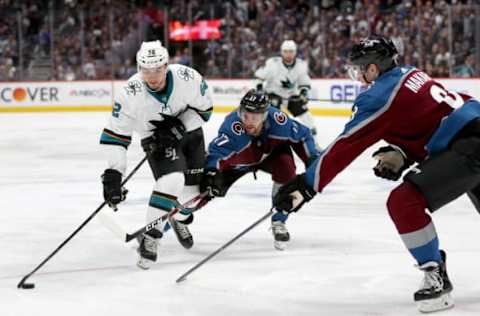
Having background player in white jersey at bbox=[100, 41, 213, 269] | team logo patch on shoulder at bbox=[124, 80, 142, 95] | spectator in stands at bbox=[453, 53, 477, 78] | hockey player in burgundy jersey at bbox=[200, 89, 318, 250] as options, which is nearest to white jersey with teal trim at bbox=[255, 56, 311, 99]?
spectator in stands at bbox=[453, 53, 477, 78]

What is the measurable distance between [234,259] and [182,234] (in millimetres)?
409

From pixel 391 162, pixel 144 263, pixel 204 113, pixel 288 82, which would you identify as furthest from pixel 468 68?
pixel 391 162

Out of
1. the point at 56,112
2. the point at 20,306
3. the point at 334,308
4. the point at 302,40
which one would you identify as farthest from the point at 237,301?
the point at 56,112

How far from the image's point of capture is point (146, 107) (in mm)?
4141

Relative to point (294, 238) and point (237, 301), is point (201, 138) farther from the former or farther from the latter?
point (237, 301)

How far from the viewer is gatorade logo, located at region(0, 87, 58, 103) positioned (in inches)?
619

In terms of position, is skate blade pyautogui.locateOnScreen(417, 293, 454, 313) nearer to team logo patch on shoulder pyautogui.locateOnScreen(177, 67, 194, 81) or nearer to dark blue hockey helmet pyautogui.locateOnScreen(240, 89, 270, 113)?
dark blue hockey helmet pyautogui.locateOnScreen(240, 89, 270, 113)

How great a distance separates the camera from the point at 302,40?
46.9 ft

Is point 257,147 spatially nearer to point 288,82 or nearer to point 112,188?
point 112,188

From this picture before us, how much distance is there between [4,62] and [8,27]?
0.86 metres

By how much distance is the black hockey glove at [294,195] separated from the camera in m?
3.12

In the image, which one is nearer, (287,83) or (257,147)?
(257,147)

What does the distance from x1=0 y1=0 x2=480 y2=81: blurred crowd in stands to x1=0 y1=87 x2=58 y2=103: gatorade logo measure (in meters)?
0.25

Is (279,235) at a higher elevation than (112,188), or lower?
lower
